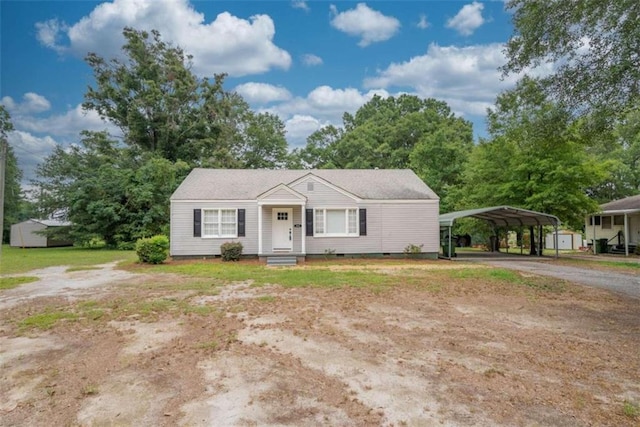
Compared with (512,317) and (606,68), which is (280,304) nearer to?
(512,317)

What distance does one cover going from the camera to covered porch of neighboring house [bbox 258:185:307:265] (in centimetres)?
1650

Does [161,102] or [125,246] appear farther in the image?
[161,102]

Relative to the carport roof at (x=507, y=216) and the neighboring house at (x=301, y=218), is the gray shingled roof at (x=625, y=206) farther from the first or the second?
the neighboring house at (x=301, y=218)

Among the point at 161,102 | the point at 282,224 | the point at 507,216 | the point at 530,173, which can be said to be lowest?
the point at 282,224

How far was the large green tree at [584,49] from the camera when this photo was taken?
24.5 ft

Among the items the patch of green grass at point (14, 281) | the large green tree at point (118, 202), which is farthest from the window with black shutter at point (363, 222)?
the large green tree at point (118, 202)

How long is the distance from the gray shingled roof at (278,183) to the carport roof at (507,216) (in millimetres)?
1541

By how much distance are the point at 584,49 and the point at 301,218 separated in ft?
39.2

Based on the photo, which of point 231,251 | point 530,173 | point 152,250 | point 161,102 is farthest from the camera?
point 161,102

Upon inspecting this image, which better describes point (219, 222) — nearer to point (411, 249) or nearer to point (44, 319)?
point (411, 249)

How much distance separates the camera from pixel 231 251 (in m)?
16.3

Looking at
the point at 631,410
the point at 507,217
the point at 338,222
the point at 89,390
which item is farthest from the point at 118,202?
the point at 631,410

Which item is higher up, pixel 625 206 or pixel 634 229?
pixel 625 206

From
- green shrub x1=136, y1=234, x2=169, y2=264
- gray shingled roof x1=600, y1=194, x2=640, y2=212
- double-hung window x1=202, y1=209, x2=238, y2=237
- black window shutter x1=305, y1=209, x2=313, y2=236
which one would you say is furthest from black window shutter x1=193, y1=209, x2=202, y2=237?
gray shingled roof x1=600, y1=194, x2=640, y2=212
